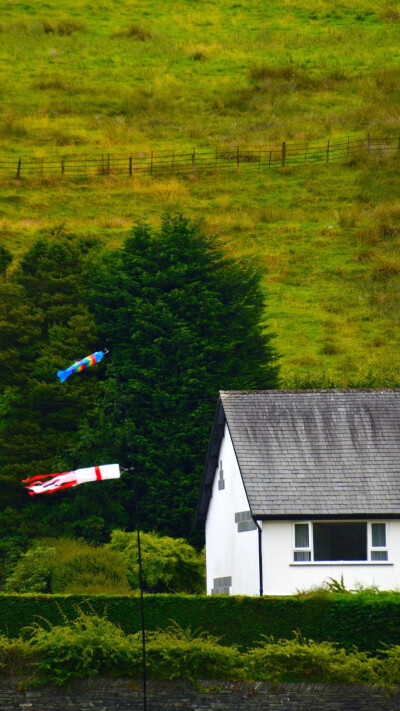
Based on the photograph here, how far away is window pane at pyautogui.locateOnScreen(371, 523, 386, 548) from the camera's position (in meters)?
29.9

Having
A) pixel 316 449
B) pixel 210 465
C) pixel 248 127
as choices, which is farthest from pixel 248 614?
pixel 248 127

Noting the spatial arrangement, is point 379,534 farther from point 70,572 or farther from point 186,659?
point 186,659

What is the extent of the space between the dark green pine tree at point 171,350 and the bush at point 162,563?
4703mm

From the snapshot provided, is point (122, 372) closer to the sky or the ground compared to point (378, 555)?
closer to the sky

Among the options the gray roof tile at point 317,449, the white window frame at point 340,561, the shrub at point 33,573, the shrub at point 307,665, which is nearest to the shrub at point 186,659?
the shrub at point 307,665

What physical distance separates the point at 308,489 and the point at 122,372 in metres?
15.9

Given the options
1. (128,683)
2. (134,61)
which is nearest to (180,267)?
(128,683)

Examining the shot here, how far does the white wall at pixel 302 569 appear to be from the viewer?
2944cm

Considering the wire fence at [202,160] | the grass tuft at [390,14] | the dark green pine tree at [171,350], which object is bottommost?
the dark green pine tree at [171,350]

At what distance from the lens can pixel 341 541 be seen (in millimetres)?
30047

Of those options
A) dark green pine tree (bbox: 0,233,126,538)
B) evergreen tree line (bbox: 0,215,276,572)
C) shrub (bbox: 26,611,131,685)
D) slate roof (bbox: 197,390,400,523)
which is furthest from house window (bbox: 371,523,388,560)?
dark green pine tree (bbox: 0,233,126,538)

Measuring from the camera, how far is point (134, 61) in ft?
319

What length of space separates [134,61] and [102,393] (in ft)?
200

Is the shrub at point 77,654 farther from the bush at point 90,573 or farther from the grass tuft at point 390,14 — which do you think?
the grass tuft at point 390,14
